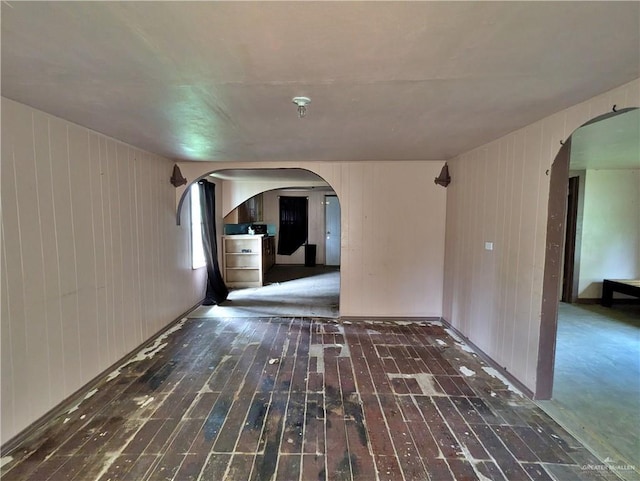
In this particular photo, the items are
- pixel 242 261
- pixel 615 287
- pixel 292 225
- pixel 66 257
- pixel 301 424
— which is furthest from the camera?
pixel 292 225

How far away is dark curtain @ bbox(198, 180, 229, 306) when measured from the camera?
4.87 metres

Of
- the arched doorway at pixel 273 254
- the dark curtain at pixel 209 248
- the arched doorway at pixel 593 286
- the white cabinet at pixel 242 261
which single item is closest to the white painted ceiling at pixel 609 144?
the arched doorway at pixel 593 286

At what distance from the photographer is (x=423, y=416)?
2.10 metres

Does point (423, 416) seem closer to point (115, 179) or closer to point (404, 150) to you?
point (404, 150)

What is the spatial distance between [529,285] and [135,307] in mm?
3757

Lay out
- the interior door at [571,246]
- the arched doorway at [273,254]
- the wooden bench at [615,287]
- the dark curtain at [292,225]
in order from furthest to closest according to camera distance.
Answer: the dark curtain at [292,225] → the interior door at [571,246] → the arched doorway at [273,254] → the wooden bench at [615,287]

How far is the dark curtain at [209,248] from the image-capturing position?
4871mm

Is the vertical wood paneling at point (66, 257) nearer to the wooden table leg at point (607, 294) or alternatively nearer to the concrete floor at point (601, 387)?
the concrete floor at point (601, 387)

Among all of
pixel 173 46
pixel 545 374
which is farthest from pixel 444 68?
pixel 545 374

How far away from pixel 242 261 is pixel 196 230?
1602mm

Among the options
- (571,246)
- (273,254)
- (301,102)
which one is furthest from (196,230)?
(571,246)

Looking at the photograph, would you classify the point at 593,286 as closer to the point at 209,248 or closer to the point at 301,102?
the point at 301,102

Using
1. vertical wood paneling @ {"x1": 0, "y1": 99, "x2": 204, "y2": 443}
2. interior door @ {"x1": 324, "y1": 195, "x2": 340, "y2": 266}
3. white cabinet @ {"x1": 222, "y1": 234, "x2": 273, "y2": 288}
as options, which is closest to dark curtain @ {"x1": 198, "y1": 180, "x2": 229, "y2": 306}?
white cabinet @ {"x1": 222, "y1": 234, "x2": 273, "y2": 288}

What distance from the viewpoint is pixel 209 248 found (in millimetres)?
4965
